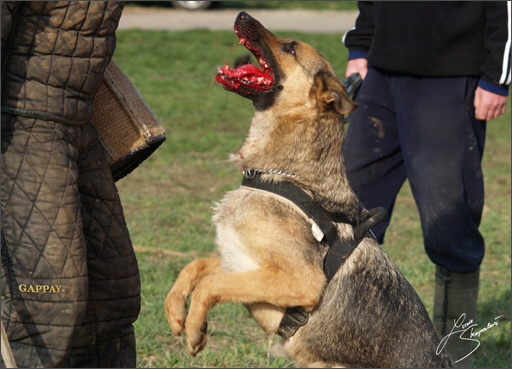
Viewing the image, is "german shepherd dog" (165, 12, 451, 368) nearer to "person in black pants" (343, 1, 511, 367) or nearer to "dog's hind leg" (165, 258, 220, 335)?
"dog's hind leg" (165, 258, 220, 335)

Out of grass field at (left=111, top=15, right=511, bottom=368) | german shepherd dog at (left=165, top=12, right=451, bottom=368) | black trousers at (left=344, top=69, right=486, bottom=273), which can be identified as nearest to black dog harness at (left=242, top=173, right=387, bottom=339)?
german shepherd dog at (left=165, top=12, right=451, bottom=368)

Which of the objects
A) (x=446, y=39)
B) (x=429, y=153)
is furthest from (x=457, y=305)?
(x=446, y=39)

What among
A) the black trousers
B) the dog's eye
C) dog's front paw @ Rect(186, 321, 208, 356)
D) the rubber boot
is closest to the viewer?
dog's front paw @ Rect(186, 321, 208, 356)

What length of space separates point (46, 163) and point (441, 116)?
2422 millimetres

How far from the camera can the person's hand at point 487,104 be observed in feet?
15.6

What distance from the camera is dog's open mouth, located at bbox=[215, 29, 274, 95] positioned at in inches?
147

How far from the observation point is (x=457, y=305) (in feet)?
16.7

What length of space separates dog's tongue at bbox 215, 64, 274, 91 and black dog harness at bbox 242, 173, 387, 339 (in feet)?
1.43

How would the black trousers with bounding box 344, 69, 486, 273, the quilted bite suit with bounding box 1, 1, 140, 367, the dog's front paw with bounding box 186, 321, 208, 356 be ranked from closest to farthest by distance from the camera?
1. the quilted bite suit with bounding box 1, 1, 140, 367
2. the dog's front paw with bounding box 186, 321, 208, 356
3. the black trousers with bounding box 344, 69, 486, 273

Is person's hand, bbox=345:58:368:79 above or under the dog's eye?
under

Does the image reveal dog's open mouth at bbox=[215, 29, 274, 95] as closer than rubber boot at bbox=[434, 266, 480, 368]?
Yes

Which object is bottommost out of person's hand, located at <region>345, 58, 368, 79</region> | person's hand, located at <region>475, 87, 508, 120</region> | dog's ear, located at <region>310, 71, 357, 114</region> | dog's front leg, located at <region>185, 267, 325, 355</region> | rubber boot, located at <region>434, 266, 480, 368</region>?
rubber boot, located at <region>434, 266, 480, 368</region>

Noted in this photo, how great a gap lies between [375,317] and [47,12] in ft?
6.06

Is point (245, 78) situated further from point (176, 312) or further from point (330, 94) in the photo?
point (176, 312)
